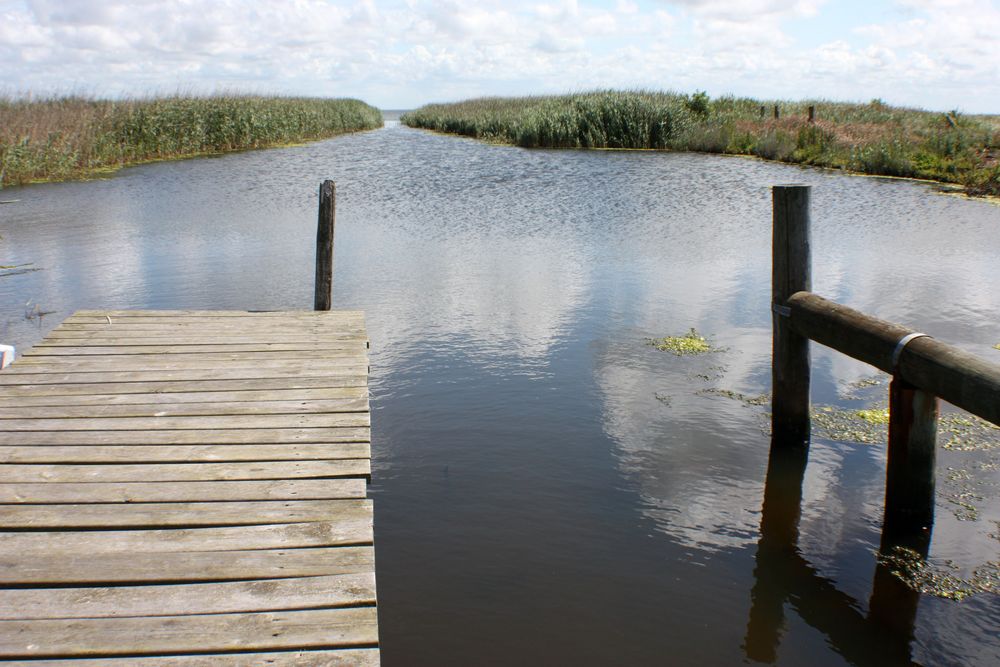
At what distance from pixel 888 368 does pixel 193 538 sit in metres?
3.59

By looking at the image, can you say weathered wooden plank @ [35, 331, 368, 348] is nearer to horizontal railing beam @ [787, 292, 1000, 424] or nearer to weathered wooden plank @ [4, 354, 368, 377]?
weathered wooden plank @ [4, 354, 368, 377]

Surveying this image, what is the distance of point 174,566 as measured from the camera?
3059mm

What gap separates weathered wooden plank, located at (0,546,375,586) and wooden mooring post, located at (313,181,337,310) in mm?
4696

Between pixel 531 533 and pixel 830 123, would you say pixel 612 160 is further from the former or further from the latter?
pixel 531 533

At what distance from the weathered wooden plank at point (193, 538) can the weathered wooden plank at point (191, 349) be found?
2.80m

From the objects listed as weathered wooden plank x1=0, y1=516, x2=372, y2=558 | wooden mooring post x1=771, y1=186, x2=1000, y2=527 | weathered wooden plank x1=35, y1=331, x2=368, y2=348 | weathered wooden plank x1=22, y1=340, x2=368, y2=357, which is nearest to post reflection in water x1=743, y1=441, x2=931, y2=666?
wooden mooring post x1=771, y1=186, x2=1000, y2=527

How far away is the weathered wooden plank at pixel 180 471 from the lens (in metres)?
3.82

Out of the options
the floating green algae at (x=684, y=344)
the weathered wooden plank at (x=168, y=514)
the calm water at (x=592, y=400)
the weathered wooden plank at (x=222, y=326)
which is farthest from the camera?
the floating green algae at (x=684, y=344)

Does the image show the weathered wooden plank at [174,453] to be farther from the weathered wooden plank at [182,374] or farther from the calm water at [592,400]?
the weathered wooden plank at [182,374]

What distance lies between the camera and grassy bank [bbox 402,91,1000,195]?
2379 cm

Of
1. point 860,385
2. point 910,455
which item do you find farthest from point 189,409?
point 860,385

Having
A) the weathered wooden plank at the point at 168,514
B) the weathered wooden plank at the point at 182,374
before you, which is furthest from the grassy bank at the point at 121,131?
the weathered wooden plank at the point at 168,514

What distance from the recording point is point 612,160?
28.9 m

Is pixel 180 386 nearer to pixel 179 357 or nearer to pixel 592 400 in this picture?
pixel 179 357
